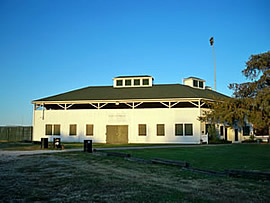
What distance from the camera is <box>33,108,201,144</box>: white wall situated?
90.6ft

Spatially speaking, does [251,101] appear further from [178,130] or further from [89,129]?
[89,129]

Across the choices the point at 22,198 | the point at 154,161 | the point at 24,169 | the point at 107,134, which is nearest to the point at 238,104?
the point at 107,134

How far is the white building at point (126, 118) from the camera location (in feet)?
90.9

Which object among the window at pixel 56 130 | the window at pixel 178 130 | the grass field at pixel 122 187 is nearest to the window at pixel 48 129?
the window at pixel 56 130

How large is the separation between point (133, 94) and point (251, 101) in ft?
42.2

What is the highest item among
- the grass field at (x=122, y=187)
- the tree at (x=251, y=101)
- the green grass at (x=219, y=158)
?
the tree at (x=251, y=101)

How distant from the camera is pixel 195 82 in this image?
35.5 m

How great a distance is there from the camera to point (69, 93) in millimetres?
33594

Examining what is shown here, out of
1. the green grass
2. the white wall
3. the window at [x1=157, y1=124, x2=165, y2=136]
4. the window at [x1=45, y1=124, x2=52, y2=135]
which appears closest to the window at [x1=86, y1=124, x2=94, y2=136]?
the white wall

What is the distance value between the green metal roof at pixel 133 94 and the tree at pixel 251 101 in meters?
1.94

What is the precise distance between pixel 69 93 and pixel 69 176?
25.8m

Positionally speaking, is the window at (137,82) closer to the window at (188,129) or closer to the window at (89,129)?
the window at (89,129)

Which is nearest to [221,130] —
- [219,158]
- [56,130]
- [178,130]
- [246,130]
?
[246,130]

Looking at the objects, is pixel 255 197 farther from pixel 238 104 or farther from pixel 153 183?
pixel 238 104
